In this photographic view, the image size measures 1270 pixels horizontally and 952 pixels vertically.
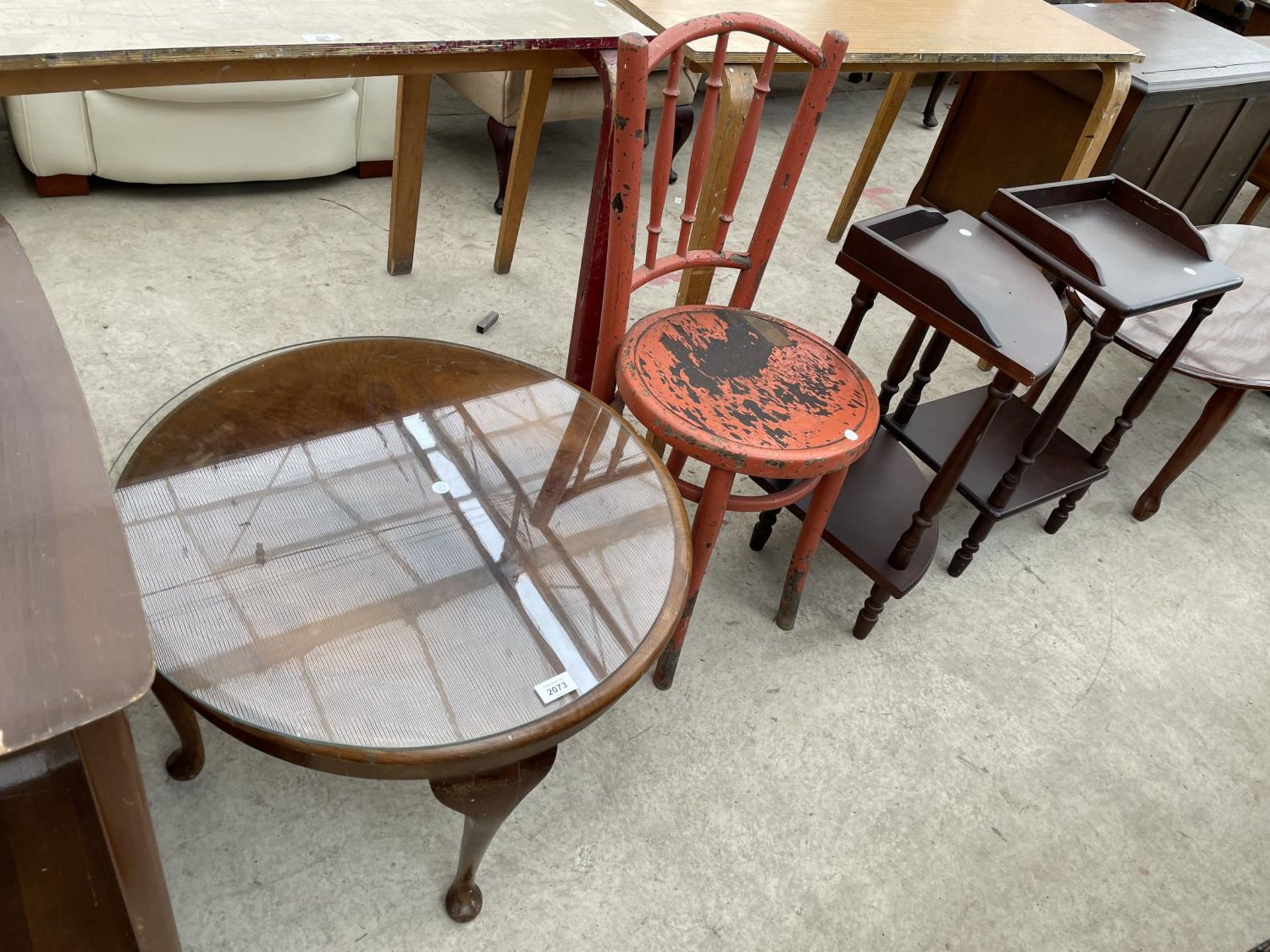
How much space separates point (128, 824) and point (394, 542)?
472 millimetres

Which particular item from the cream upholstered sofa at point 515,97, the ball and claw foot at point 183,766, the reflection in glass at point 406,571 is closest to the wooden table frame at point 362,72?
the cream upholstered sofa at point 515,97

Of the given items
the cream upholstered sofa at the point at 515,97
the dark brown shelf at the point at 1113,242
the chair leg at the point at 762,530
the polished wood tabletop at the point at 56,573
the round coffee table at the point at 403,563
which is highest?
the polished wood tabletop at the point at 56,573

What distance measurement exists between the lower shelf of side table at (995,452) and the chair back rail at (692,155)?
1.74 feet

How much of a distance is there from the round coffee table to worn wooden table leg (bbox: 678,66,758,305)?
0.59 m

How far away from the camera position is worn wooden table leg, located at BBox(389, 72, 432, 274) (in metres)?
2.19

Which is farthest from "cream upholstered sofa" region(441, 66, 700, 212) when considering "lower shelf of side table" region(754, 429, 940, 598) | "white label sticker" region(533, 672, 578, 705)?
"white label sticker" region(533, 672, 578, 705)

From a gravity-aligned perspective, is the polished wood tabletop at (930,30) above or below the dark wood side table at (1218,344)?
above

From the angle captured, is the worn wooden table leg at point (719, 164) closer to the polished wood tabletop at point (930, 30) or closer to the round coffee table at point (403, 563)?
the polished wood tabletop at point (930, 30)

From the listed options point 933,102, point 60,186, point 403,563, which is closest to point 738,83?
point 403,563

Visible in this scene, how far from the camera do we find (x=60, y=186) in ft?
8.18

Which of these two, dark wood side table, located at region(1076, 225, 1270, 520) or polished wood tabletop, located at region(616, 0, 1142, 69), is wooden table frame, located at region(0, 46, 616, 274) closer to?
polished wood tabletop, located at region(616, 0, 1142, 69)

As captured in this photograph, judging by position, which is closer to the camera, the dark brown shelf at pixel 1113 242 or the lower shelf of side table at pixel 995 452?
the dark brown shelf at pixel 1113 242

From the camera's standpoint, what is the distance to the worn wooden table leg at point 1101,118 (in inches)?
90.6

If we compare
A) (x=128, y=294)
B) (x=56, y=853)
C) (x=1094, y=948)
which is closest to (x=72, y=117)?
(x=128, y=294)
